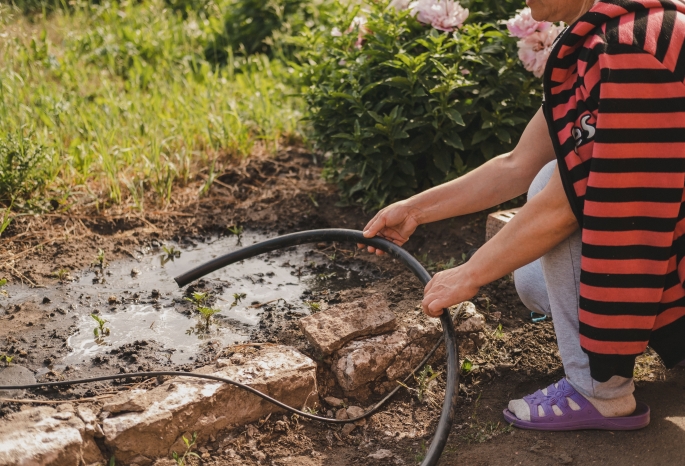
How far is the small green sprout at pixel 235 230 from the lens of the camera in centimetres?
313

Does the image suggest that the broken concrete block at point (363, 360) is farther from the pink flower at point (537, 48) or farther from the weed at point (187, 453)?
the pink flower at point (537, 48)

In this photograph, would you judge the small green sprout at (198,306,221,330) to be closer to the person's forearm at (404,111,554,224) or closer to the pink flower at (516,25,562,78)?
the person's forearm at (404,111,554,224)

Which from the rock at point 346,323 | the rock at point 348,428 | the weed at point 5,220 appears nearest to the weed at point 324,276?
the rock at point 346,323

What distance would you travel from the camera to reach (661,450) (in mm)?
1950

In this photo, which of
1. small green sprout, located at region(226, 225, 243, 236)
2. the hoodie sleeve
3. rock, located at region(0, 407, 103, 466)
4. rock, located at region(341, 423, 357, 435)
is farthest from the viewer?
small green sprout, located at region(226, 225, 243, 236)

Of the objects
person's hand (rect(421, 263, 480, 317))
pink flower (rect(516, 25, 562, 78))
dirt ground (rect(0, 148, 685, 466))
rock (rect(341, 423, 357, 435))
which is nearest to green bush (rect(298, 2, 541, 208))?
pink flower (rect(516, 25, 562, 78))

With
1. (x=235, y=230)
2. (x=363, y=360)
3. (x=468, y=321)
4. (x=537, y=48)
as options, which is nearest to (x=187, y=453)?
(x=363, y=360)

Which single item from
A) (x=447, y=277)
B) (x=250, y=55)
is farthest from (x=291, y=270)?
(x=250, y=55)

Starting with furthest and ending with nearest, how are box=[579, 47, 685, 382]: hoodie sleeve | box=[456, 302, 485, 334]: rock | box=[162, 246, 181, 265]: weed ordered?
box=[162, 246, 181, 265]: weed → box=[456, 302, 485, 334]: rock → box=[579, 47, 685, 382]: hoodie sleeve

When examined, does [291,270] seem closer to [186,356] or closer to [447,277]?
[186,356]

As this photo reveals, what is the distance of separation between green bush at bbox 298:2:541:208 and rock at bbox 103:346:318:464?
115 centimetres

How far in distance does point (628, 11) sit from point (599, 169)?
38cm

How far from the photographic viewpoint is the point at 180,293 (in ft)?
8.80

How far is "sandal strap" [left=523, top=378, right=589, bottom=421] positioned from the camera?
203cm
